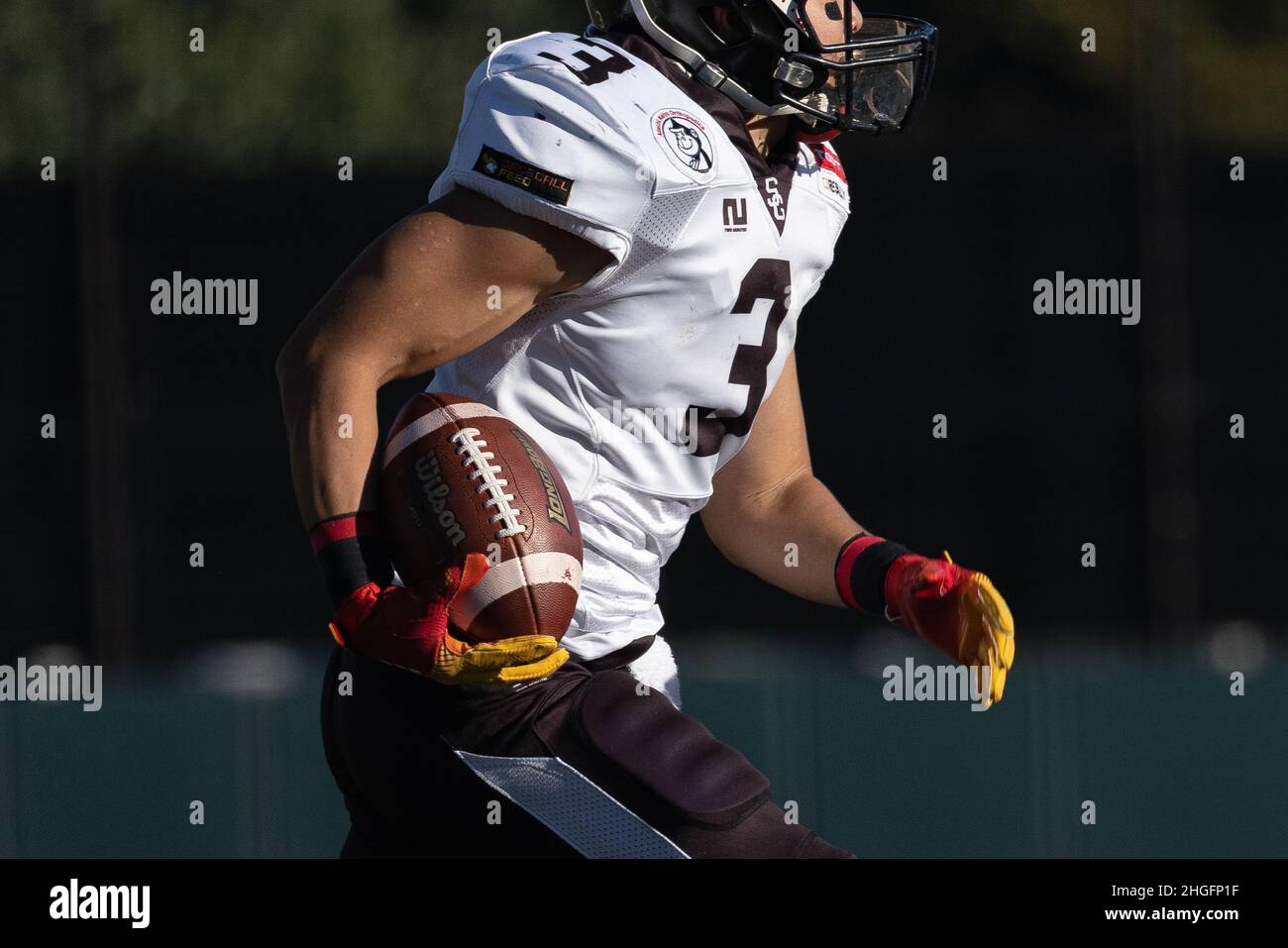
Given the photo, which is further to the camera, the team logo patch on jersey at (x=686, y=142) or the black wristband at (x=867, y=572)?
the black wristband at (x=867, y=572)

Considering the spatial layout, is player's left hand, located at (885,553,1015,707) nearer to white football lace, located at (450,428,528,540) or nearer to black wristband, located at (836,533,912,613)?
black wristband, located at (836,533,912,613)

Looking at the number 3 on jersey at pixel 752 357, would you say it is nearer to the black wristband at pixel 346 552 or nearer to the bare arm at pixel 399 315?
the bare arm at pixel 399 315

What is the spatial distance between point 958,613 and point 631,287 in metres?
0.67

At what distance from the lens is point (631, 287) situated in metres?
2.34

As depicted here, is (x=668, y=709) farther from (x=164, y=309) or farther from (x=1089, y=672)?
(x=164, y=309)

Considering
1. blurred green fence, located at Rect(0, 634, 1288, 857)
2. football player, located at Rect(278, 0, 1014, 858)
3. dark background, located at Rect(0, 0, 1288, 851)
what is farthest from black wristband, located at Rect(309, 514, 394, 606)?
dark background, located at Rect(0, 0, 1288, 851)

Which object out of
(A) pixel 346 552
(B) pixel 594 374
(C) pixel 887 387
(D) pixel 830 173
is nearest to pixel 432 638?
(A) pixel 346 552

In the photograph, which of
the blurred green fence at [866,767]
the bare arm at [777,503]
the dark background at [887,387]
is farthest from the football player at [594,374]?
the dark background at [887,387]

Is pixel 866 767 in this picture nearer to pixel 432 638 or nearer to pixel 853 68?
pixel 853 68

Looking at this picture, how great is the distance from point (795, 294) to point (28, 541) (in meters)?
3.81

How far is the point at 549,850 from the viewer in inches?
88.5

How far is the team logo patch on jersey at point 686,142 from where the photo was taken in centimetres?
231

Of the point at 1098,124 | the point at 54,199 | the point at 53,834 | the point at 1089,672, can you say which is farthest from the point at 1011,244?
Answer: the point at 53,834

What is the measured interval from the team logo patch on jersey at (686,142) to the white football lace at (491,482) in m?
0.43
